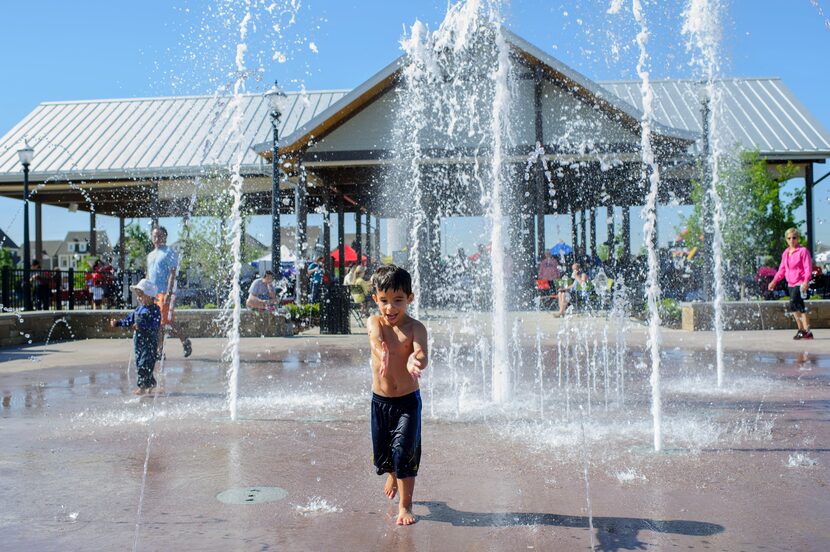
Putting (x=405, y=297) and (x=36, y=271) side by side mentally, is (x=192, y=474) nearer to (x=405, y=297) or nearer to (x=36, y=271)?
(x=405, y=297)

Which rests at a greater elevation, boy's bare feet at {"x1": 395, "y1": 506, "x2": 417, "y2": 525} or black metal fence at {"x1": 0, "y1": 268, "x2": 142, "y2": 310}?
Answer: black metal fence at {"x1": 0, "y1": 268, "x2": 142, "y2": 310}

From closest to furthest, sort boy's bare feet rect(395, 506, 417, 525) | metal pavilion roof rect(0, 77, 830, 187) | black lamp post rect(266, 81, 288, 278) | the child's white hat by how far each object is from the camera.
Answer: boy's bare feet rect(395, 506, 417, 525)
the child's white hat
black lamp post rect(266, 81, 288, 278)
metal pavilion roof rect(0, 77, 830, 187)

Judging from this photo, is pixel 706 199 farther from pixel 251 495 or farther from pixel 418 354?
pixel 251 495

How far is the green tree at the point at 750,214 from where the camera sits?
2031 cm

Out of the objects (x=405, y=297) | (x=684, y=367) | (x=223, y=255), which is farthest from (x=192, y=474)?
(x=223, y=255)

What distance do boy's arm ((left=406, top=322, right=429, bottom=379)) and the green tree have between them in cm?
1845

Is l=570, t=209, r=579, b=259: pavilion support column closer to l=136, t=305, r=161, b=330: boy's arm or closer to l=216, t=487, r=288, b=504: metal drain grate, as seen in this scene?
l=136, t=305, r=161, b=330: boy's arm

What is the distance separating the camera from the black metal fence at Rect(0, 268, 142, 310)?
15469 millimetres

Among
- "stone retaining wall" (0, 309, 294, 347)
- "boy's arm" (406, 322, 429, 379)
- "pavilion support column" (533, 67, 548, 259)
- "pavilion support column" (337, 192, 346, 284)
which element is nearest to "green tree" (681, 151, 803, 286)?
"pavilion support column" (533, 67, 548, 259)

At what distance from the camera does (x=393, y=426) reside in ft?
12.2

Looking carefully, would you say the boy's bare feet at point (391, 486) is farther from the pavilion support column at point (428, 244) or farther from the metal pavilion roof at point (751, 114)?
the pavilion support column at point (428, 244)

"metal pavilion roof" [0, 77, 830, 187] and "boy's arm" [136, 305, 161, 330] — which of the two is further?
"metal pavilion roof" [0, 77, 830, 187]

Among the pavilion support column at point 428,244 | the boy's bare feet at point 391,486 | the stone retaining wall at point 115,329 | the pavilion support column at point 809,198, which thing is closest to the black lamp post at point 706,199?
the pavilion support column at point 809,198

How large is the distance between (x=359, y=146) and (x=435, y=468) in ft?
54.2
